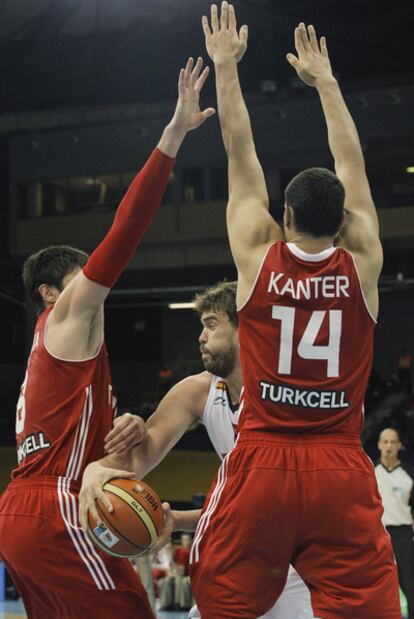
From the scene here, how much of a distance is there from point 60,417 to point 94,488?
1.50ft

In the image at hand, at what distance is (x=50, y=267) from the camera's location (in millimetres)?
4055

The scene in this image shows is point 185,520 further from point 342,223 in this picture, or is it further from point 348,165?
point 348,165

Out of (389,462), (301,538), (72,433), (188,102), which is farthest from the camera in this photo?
(389,462)

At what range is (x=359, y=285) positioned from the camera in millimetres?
3250

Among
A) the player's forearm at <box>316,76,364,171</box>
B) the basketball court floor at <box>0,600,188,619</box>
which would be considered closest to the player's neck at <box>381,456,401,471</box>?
the basketball court floor at <box>0,600,188,619</box>

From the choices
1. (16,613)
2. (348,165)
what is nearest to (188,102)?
(348,165)

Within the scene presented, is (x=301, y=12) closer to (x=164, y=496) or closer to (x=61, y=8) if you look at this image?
(x=61, y=8)

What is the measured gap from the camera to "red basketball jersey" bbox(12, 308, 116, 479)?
12.1 feet

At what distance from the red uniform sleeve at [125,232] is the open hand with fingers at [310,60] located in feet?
2.89

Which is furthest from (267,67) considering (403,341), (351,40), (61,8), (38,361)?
(38,361)

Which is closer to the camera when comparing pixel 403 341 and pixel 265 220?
pixel 265 220

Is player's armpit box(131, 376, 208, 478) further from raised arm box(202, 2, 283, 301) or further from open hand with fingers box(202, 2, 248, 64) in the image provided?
open hand with fingers box(202, 2, 248, 64)

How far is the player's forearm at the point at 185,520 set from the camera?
3771 millimetres

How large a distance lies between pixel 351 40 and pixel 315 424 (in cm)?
1814
